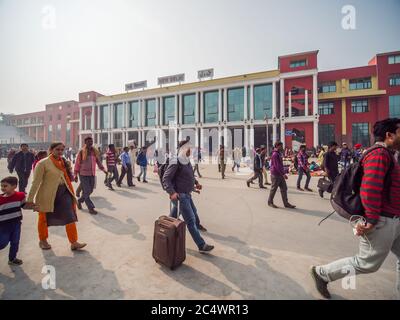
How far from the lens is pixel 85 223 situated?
4.24 metres

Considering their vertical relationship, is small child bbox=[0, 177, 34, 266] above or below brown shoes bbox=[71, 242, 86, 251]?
above

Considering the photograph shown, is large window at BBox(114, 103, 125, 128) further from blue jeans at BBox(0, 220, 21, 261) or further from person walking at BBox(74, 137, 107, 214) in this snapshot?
blue jeans at BBox(0, 220, 21, 261)

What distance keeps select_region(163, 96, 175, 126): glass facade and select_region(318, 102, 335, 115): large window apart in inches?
1021

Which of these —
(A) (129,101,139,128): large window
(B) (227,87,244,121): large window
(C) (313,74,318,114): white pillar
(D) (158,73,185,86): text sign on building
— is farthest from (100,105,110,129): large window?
(C) (313,74,318,114): white pillar

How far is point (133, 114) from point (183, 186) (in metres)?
43.8

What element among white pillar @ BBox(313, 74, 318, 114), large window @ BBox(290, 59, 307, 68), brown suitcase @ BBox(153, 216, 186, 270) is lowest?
brown suitcase @ BBox(153, 216, 186, 270)

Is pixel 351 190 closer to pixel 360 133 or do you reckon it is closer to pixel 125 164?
pixel 125 164

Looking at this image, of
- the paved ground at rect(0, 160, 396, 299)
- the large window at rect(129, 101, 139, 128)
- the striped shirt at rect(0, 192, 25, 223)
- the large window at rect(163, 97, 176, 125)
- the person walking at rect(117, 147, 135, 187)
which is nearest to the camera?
the paved ground at rect(0, 160, 396, 299)

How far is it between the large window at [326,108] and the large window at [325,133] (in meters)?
2.04

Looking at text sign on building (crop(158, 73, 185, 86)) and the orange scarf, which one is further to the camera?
text sign on building (crop(158, 73, 185, 86))

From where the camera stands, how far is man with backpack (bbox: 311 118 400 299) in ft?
5.72
